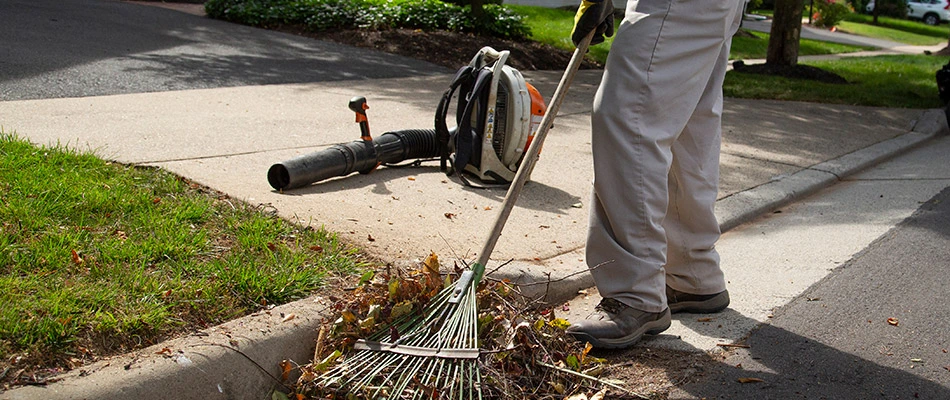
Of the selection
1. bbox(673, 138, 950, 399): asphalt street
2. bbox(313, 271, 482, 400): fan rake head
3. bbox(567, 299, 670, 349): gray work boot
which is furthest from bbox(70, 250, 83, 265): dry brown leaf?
bbox(673, 138, 950, 399): asphalt street

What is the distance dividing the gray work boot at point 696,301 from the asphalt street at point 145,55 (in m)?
5.01

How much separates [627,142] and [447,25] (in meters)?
9.68

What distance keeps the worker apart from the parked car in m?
42.8

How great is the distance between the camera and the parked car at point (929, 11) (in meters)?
42.2

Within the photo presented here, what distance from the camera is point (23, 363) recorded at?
7.76 feet

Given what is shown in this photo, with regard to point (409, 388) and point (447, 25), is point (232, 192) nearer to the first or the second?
point (409, 388)

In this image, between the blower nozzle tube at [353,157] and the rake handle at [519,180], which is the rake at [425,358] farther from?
the blower nozzle tube at [353,157]

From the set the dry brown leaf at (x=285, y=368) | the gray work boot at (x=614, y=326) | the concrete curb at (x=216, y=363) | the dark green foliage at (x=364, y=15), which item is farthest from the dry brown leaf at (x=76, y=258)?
the dark green foliage at (x=364, y=15)

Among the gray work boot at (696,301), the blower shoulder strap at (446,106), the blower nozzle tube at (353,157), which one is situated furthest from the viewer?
the blower shoulder strap at (446,106)

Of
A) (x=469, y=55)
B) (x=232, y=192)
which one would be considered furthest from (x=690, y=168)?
(x=469, y=55)

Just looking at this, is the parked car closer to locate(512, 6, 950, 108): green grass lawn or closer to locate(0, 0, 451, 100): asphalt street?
locate(512, 6, 950, 108): green grass lawn

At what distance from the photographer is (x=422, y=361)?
103 inches

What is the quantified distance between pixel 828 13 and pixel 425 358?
32823 millimetres

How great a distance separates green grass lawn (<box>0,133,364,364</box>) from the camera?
259 centimetres
